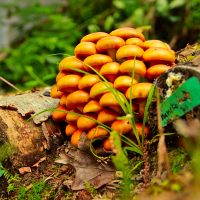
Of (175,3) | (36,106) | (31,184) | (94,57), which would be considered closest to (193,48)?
(94,57)

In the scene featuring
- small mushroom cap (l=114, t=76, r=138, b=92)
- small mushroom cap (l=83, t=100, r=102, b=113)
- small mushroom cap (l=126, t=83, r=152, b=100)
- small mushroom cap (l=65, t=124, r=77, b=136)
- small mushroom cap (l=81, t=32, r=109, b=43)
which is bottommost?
small mushroom cap (l=65, t=124, r=77, b=136)

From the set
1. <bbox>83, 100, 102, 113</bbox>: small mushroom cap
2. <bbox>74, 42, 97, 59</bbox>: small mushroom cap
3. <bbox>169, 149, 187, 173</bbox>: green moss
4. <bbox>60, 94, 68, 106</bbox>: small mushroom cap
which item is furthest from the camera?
<bbox>60, 94, 68, 106</bbox>: small mushroom cap

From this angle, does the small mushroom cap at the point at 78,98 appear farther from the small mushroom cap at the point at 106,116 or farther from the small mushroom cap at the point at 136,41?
the small mushroom cap at the point at 136,41

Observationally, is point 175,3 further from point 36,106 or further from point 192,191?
point 192,191

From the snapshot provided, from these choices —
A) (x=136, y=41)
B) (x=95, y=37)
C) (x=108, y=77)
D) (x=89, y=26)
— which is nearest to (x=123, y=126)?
(x=108, y=77)

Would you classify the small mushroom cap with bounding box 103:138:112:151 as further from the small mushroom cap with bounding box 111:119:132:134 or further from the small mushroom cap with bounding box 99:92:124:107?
the small mushroom cap with bounding box 99:92:124:107

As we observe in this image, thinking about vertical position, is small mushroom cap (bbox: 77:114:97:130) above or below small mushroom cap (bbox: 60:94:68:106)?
below

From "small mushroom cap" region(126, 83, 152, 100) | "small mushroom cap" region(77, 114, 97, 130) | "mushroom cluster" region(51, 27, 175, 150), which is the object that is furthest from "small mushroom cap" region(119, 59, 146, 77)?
"small mushroom cap" region(77, 114, 97, 130)
